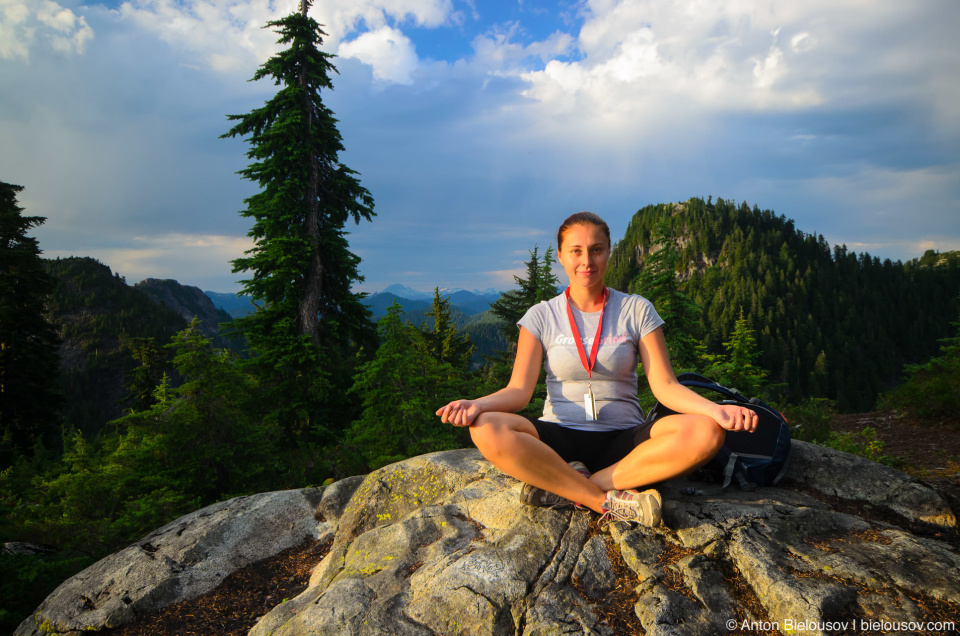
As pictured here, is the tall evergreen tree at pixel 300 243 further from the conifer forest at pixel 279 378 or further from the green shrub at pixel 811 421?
the green shrub at pixel 811 421

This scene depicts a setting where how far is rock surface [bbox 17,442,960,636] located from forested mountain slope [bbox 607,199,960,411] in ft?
240

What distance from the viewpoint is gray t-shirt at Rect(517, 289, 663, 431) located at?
328cm

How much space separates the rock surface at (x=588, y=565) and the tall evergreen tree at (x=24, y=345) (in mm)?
19186

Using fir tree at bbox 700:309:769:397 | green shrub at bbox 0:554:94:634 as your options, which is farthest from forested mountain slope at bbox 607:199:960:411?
green shrub at bbox 0:554:94:634

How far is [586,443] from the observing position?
3.33m

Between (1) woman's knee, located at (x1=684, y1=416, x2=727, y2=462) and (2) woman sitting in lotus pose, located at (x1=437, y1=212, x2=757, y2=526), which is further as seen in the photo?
(2) woman sitting in lotus pose, located at (x1=437, y1=212, x2=757, y2=526)

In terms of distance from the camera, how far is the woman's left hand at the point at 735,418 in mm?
2436

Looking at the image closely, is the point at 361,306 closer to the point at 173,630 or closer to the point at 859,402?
the point at 173,630

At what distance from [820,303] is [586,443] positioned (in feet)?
405

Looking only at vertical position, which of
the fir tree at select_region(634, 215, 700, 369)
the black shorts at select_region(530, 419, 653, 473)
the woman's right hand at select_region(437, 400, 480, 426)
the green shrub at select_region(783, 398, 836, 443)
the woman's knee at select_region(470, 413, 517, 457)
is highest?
the fir tree at select_region(634, 215, 700, 369)

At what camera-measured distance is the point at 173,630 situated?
333cm

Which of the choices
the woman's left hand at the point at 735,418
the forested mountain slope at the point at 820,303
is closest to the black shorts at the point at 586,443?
the woman's left hand at the point at 735,418

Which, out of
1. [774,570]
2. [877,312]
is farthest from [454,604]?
[877,312]

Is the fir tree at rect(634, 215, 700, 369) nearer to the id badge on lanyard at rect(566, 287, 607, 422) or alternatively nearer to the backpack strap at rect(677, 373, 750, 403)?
the backpack strap at rect(677, 373, 750, 403)
